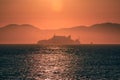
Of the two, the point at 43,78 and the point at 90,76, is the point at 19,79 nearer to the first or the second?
the point at 43,78

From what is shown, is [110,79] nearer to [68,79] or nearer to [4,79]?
[68,79]

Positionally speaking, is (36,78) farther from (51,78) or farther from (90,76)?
(90,76)

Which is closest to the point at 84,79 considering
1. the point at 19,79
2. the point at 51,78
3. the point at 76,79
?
the point at 76,79

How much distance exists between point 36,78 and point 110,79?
791 inches

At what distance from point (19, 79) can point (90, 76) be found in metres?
20.6

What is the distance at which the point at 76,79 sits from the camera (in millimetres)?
97000

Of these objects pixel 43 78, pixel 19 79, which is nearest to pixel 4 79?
pixel 19 79

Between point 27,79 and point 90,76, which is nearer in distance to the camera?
point 27,79

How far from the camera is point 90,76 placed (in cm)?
10225

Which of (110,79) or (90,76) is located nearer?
(110,79)

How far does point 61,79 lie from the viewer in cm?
9588

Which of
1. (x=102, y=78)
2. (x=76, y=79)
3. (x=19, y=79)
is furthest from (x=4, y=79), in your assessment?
(x=102, y=78)

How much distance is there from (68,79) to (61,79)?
1.94 meters

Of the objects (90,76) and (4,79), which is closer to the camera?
(4,79)
